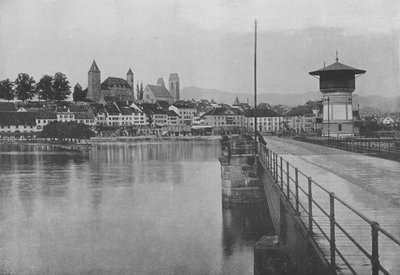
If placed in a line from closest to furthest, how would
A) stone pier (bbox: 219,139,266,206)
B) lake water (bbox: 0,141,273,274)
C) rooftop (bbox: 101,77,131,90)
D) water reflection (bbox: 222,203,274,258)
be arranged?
lake water (bbox: 0,141,273,274) → water reflection (bbox: 222,203,274,258) → stone pier (bbox: 219,139,266,206) → rooftop (bbox: 101,77,131,90)

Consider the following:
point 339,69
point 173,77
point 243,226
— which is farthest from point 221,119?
point 243,226

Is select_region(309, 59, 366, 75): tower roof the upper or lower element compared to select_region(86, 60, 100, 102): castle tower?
lower

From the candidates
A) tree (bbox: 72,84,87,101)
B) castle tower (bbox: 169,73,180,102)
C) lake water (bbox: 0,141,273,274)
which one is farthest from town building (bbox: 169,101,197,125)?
lake water (bbox: 0,141,273,274)

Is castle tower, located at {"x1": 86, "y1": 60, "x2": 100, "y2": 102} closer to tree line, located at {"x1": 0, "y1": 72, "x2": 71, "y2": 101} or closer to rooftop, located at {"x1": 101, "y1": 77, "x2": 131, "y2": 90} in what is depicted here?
rooftop, located at {"x1": 101, "y1": 77, "x2": 131, "y2": 90}

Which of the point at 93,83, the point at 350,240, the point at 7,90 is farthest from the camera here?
the point at 93,83

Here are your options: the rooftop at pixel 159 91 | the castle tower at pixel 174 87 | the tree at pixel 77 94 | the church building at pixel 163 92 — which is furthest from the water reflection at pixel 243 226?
the castle tower at pixel 174 87

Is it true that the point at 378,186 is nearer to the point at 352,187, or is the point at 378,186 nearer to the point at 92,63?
the point at 352,187

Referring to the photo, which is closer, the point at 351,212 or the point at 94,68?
the point at 351,212

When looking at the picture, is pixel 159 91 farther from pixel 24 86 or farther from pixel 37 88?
pixel 24 86
